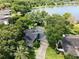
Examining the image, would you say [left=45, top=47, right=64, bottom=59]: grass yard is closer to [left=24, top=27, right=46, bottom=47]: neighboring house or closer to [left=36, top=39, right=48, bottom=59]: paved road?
[left=36, top=39, right=48, bottom=59]: paved road

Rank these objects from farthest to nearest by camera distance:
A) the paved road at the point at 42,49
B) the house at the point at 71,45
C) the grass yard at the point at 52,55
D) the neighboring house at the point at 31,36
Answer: the neighboring house at the point at 31,36 → the grass yard at the point at 52,55 → the paved road at the point at 42,49 → the house at the point at 71,45

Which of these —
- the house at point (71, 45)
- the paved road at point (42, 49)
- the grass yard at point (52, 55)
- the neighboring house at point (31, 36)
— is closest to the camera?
the house at point (71, 45)

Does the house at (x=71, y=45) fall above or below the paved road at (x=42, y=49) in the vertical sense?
above

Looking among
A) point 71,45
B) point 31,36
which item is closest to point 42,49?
point 31,36

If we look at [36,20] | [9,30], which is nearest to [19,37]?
[9,30]

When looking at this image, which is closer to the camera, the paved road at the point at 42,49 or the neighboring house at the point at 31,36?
the paved road at the point at 42,49

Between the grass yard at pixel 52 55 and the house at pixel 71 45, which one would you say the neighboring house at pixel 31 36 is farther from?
the house at pixel 71 45

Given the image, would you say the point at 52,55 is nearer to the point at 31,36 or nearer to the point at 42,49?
the point at 42,49

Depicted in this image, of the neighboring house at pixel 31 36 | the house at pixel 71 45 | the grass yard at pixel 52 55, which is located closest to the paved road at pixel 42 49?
the grass yard at pixel 52 55

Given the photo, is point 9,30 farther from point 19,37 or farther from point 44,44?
point 44,44
